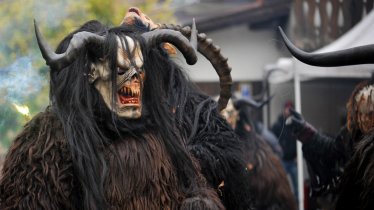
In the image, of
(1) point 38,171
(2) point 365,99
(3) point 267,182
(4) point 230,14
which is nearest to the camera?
(1) point 38,171

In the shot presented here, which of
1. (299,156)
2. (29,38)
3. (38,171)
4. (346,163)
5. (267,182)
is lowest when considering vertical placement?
(267,182)

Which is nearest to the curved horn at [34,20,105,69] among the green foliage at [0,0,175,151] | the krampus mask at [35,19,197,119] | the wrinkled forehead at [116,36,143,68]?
the krampus mask at [35,19,197,119]

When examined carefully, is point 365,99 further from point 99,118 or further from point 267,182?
point 267,182

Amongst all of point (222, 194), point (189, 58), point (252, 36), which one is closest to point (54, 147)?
point (189, 58)

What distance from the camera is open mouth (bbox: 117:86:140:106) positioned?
12.0ft

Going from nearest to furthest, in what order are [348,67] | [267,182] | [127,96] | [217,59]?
1. [127,96]
2. [217,59]
3. [267,182]
4. [348,67]

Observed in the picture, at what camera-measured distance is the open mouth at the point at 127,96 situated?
3643 mm

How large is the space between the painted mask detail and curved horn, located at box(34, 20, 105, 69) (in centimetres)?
17

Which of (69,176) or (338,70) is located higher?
(338,70)

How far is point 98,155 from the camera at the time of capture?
361 centimetres

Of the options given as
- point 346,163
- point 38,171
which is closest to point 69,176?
point 38,171

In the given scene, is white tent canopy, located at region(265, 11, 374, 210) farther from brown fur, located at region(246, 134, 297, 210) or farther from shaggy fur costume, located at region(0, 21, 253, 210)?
shaggy fur costume, located at region(0, 21, 253, 210)

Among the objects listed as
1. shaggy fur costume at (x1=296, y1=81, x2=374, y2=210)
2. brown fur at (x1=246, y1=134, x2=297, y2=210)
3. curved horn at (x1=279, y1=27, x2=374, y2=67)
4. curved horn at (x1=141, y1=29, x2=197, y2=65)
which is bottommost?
brown fur at (x1=246, y1=134, x2=297, y2=210)

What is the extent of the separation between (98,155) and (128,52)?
528 mm
